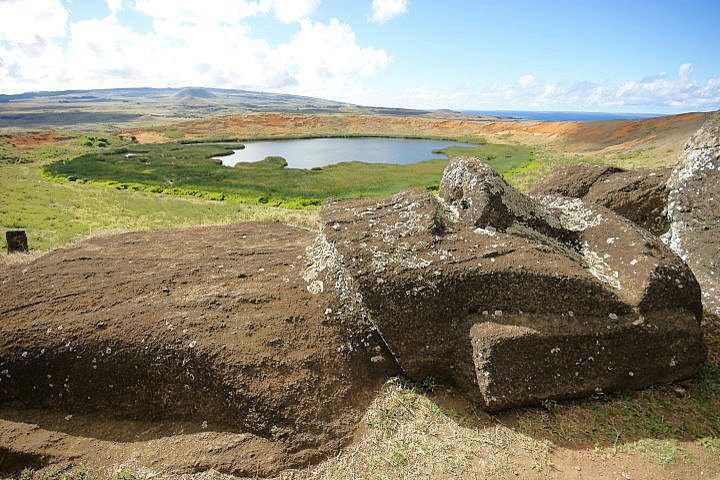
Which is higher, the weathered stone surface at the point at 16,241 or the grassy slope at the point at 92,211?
the weathered stone surface at the point at 16,241

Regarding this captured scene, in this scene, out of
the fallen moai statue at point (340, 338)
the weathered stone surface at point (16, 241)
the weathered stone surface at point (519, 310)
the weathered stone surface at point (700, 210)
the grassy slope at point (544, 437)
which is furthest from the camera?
the weathered stone surface at point (16, 241)

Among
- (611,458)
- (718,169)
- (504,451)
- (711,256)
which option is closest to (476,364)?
(504,451)

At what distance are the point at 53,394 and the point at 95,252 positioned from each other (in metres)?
3.56

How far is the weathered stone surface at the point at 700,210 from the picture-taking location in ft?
34.0

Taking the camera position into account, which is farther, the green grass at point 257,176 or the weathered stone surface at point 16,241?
the green grass at point 257,176

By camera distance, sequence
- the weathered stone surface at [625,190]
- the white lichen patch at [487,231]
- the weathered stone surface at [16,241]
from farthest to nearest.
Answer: the weathered stone surface at [16,241] → the weathered stone surface at [625,190] → the white lichen patch at [487,231]

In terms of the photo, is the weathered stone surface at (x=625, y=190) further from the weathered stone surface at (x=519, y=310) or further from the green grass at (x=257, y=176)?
the green grass at (x=257, y=176)

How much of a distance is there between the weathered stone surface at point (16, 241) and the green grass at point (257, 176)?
74.1 feet

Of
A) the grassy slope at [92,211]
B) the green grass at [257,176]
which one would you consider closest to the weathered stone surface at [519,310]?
the grassy slope at [92,211]

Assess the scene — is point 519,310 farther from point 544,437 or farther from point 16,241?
point 16,241

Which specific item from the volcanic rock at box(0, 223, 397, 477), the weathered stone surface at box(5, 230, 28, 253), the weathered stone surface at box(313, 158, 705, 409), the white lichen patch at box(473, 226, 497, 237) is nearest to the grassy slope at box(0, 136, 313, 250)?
the weathered stone surface at box(5, 230, 28, 253)

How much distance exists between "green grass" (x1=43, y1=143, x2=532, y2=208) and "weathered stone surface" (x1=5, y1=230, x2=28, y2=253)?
2259 cm

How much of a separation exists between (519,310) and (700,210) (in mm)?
6628

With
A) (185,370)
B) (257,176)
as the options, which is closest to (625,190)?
(185,370)
